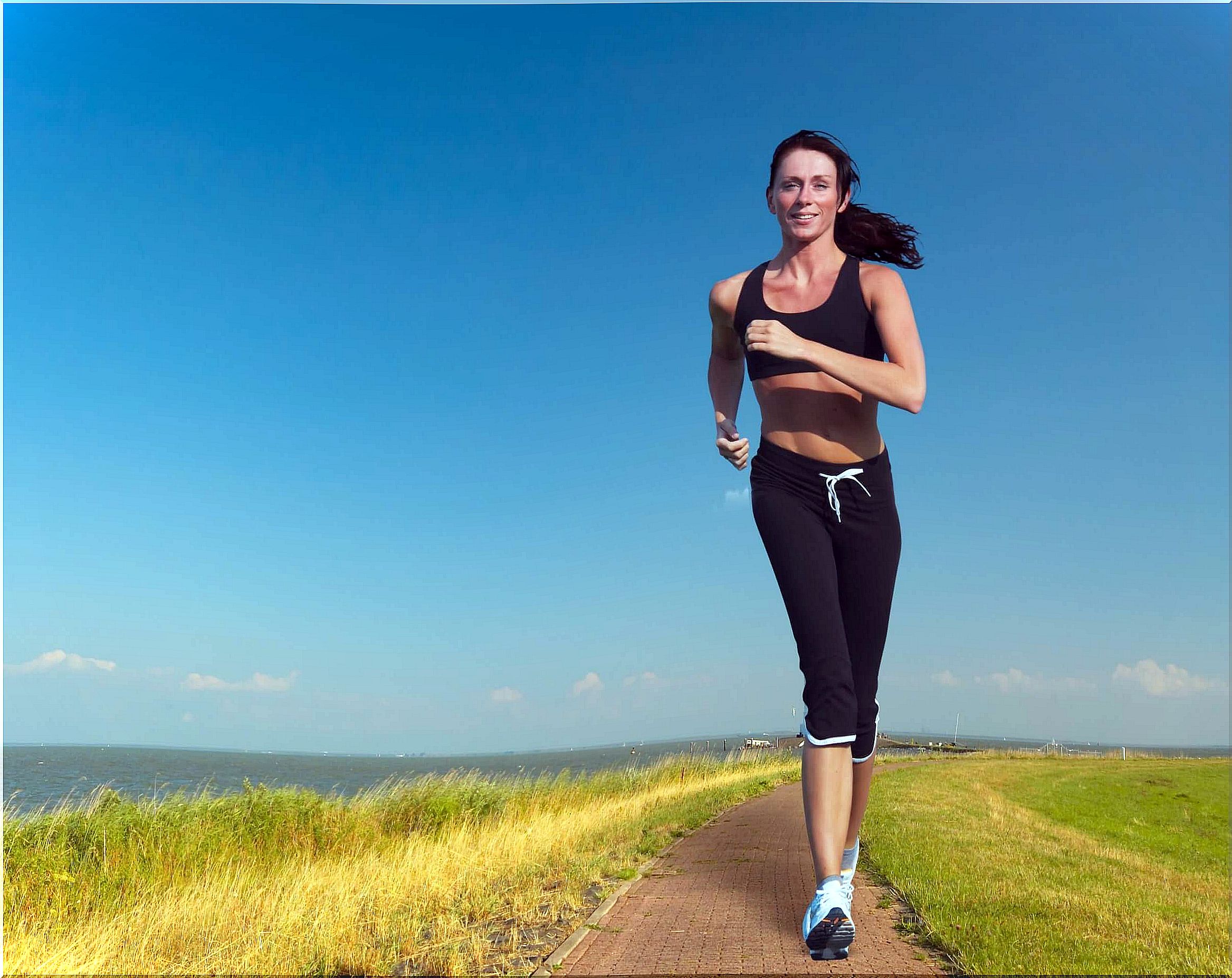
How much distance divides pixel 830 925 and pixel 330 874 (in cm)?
556

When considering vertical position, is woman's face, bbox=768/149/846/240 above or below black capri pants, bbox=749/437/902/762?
above

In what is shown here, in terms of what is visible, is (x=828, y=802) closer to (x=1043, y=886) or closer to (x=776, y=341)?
(x=776, y=341)

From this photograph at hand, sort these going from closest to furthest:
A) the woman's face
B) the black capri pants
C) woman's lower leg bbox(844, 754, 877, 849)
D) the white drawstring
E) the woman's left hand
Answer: the woman's left hand
the black capri pants
the white drawstring
the woman's face
woman's lower leg bbox(844, 754, 877, 849)

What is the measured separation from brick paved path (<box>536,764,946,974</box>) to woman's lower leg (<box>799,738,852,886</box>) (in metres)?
0.41

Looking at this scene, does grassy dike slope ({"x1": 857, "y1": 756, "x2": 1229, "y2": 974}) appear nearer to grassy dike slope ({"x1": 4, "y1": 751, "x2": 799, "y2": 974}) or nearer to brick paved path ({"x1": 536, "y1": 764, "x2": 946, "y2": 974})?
brick paved path ({"x1": 536, "y1": 764, "x2": 946, "y2": 974})

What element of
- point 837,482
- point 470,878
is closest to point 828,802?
point 837,482

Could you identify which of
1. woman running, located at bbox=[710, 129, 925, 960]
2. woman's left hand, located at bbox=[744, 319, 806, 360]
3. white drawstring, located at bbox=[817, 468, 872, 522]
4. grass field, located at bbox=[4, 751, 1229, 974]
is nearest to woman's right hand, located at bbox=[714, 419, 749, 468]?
woman running, located at bbox=[710, 129, 925, 960]

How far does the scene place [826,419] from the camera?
3.21 metres

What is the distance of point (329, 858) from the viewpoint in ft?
30.1

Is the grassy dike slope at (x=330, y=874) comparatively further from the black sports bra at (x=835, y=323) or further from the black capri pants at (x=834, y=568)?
the black sports bra at (x=835, y=323)

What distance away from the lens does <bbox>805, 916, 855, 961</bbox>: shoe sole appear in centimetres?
290

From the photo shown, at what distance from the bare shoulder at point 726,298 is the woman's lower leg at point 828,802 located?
5.85 ft

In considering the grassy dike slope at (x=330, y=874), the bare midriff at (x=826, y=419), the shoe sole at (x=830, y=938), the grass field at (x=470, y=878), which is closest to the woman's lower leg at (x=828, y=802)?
the shoe sole at (x=830, y=938)

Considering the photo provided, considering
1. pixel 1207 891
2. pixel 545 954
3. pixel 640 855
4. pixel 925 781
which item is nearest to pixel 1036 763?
pixel 925 781
